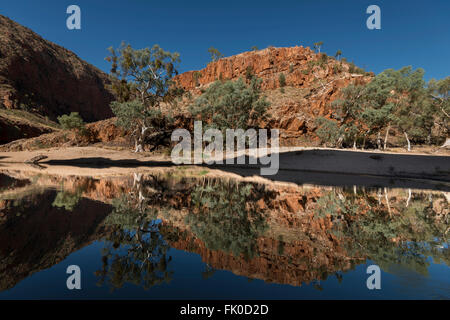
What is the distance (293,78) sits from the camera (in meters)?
58.2

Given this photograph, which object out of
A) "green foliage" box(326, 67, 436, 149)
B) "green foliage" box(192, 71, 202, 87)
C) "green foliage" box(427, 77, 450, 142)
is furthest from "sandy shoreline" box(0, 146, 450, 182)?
"green foliage" box(192, 71, 202, 87)

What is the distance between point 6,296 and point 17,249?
136 centimetres

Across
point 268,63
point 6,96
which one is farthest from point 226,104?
point 6,96

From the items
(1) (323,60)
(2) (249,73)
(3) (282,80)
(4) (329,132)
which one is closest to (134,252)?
(4) (329,132)

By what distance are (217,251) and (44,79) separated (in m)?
98.0

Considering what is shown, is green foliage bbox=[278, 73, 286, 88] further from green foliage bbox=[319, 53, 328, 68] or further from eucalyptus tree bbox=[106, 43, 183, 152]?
eucalyptus tree bbox=[106, 43, 183, 152]

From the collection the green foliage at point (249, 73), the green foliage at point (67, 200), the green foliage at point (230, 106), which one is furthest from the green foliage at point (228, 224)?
the green foliage at point (249, 73)

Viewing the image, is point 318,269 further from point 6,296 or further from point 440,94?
point 440,94

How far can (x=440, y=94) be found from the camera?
99.8 ft

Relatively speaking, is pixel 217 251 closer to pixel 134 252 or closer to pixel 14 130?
pixel 134 252

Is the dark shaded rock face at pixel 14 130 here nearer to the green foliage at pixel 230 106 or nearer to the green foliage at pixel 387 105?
the green foliage at pixel 230 106

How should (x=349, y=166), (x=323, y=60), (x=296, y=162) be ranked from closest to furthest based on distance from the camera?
1. (x=349, y=166)
2. (x=296, y=162)
3. (x=323, y=60)

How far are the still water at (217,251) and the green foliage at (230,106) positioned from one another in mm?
25393
